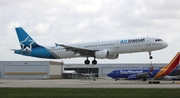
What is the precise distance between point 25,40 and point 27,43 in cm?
133

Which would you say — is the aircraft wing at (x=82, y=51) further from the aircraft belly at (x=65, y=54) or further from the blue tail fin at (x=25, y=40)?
the blue tail fin at (x=25, y=40)

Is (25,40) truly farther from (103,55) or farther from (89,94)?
(89,94)

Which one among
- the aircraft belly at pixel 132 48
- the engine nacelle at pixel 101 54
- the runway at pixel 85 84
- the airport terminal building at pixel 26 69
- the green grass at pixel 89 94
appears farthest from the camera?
the airport terminal building at pixel 26 69

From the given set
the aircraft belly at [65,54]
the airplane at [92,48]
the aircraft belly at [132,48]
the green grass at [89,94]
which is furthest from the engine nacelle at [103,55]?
the green grass at [89,94]

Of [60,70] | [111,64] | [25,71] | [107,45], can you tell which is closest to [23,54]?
[107,45]

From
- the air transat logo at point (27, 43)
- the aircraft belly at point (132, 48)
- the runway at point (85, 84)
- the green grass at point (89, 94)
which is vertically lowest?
the green grass at point (89, 94)

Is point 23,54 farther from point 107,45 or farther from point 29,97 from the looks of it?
point 29,97

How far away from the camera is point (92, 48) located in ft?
216

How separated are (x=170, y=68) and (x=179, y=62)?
288cm

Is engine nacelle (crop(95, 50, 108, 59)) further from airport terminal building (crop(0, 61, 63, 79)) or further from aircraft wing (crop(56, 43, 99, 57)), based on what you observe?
airport terminal building (crop(0, 61, 63, 79))

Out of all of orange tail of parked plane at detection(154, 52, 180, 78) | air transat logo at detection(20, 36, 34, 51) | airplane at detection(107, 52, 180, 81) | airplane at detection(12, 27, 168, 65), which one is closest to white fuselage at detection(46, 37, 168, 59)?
airplane at detection(12, 27, 168, 65)

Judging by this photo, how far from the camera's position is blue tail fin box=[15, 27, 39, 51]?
6994 centimetres

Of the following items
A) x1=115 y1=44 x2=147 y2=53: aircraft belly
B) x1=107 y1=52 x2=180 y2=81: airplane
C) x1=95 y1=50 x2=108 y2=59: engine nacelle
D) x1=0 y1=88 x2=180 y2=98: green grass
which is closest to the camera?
x1=0 y1=88 x2=180 y2=98: green grass

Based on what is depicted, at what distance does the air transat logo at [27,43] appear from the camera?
229ft
